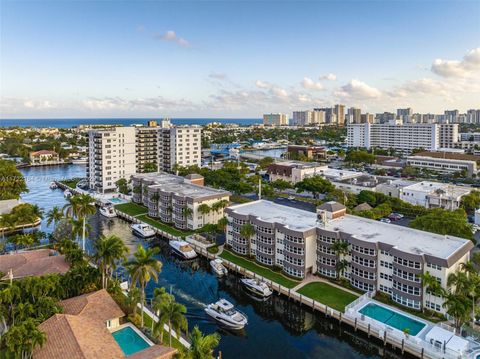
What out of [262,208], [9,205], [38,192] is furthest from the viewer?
[38,192]

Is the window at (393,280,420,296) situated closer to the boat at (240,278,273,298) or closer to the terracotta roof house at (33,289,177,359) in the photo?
the boat at (240,278,273,298)

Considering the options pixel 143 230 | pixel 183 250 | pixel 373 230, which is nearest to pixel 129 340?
pixel 183 250

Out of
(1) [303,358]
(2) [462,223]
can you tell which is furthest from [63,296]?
(2) [462,223]

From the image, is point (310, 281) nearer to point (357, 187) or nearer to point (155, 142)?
point (357, 187)

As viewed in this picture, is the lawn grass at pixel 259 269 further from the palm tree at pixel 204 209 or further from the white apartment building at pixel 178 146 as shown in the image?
the white apartment building at pixel 178 146

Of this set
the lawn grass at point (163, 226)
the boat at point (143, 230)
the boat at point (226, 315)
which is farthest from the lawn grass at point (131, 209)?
the boat at point (226, 315)
